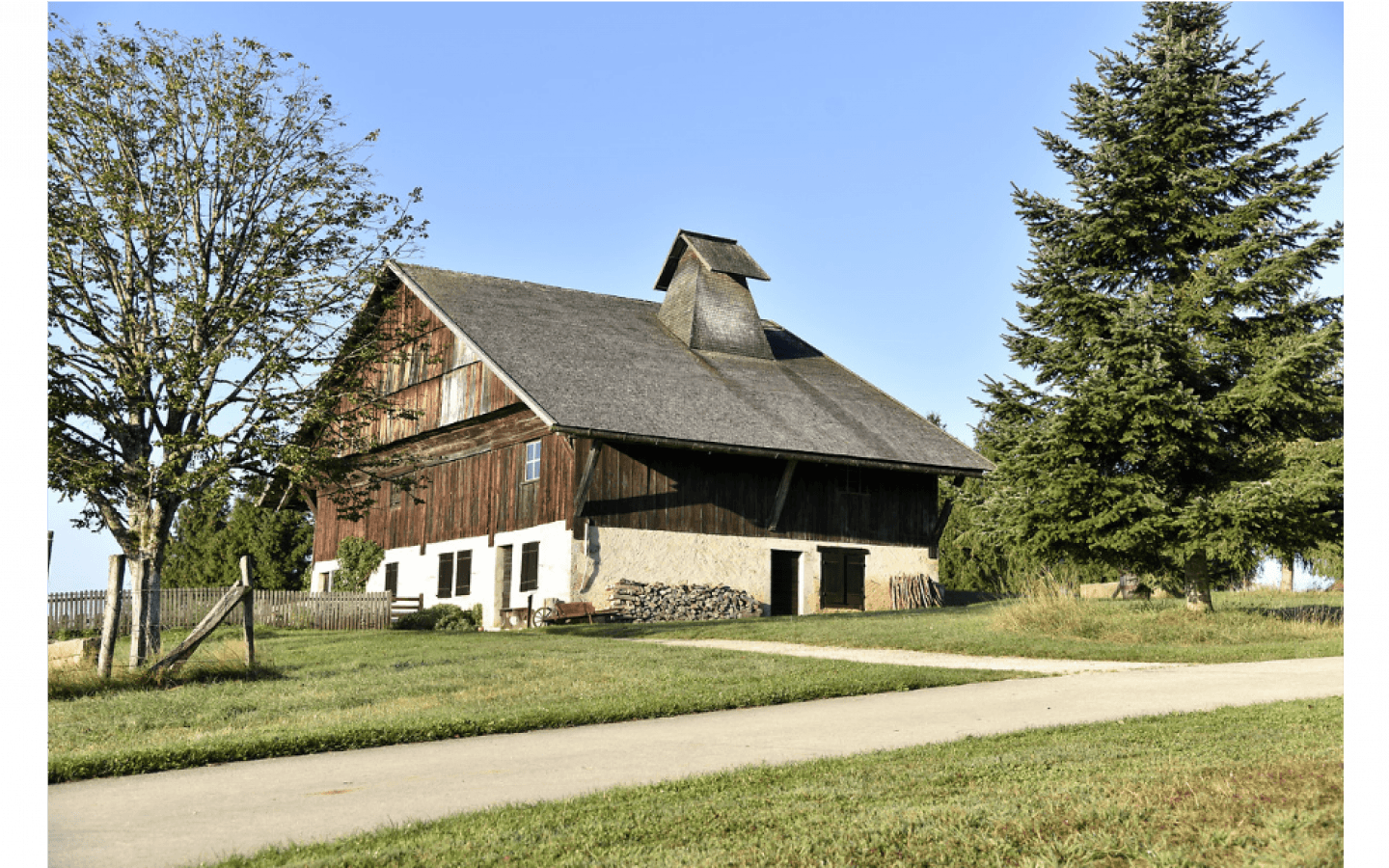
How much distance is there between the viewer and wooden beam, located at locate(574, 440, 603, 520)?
27984 mm

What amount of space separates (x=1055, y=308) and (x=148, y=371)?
56.0 feet

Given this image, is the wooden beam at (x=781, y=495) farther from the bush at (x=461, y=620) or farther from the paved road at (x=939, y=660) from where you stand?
the paved road at (x=939, y=660)

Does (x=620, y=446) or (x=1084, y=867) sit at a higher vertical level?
(x=620, y=446)

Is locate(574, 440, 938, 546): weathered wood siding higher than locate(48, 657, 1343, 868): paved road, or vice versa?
locate(574, 440, 938, 546): weathered wood siding

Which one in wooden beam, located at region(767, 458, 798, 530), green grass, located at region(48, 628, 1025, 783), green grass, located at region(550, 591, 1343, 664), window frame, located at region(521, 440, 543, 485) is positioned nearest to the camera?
green grass, located at region(48, 628, 1025, 783)

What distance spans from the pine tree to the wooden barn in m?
7.69

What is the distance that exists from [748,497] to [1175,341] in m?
12.6

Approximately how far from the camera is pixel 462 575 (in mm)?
32938

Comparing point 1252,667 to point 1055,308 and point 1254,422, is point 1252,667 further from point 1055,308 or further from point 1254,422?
point 1055,308

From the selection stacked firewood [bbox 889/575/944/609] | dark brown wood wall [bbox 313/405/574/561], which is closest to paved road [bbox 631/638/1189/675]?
dark brown wood wall [bbox 313/405/574/561]

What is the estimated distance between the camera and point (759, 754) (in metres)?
9.59

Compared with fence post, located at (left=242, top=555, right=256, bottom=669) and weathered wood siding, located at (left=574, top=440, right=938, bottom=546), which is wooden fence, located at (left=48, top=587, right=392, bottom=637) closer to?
weathered wood siding, located at (left=574, top=440, right=938, bottom=546)

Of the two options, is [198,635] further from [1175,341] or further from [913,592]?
[913,592]

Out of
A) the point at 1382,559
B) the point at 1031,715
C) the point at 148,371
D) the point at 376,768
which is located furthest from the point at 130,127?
Result: the point at 1382,559
